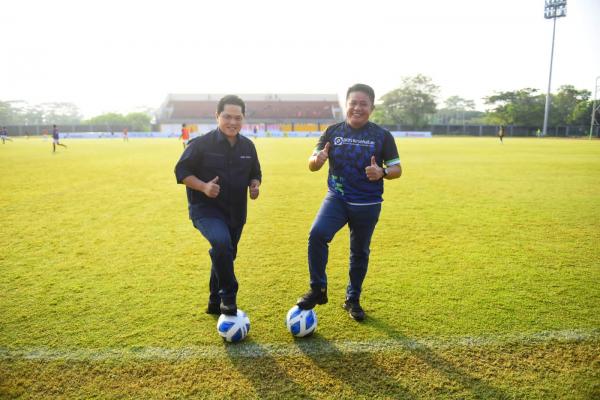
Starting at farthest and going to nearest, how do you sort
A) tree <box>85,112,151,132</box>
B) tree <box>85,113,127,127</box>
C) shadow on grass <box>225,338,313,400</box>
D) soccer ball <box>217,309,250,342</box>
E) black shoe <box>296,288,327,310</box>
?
tree <box>85,113,127,127</box>
tree <box>85,112,151,132</box>
black shoe <box>296,288,327,310</box>
soccer ball <box>217,309,250,342</box>
shadow on grass <box>225,338,313,400</box>

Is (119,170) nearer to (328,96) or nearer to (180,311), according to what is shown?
(180,311)

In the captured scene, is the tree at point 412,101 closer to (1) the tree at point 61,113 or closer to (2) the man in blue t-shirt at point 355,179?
(2) the man in blue t-shirt at point 355,179

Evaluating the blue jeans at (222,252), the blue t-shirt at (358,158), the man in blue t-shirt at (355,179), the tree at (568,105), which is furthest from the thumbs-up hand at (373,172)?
the tree at (568,105)

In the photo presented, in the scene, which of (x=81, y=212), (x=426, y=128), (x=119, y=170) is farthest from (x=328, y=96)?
(x=81, y=212)

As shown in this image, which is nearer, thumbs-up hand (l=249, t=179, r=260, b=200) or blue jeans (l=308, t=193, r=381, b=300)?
blue jeans (l=308, t=193, r=381, b=300)

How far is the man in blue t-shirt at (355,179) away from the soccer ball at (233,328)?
0.67 meters

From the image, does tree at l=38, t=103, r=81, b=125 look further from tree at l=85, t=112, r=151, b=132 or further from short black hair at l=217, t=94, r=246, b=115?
short black hair at l=217, t=94, r=246, b=115

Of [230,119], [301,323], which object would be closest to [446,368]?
[301,323]

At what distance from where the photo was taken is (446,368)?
290 cm

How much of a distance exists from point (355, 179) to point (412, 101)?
93044 mm

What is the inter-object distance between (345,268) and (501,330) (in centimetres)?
203

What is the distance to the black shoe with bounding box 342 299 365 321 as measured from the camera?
363 cm

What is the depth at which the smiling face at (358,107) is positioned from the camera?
357 centimetres

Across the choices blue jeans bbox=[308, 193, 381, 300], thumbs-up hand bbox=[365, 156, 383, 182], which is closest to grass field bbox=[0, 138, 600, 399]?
blue jeans bbox=[308, 193, 381, 300]
